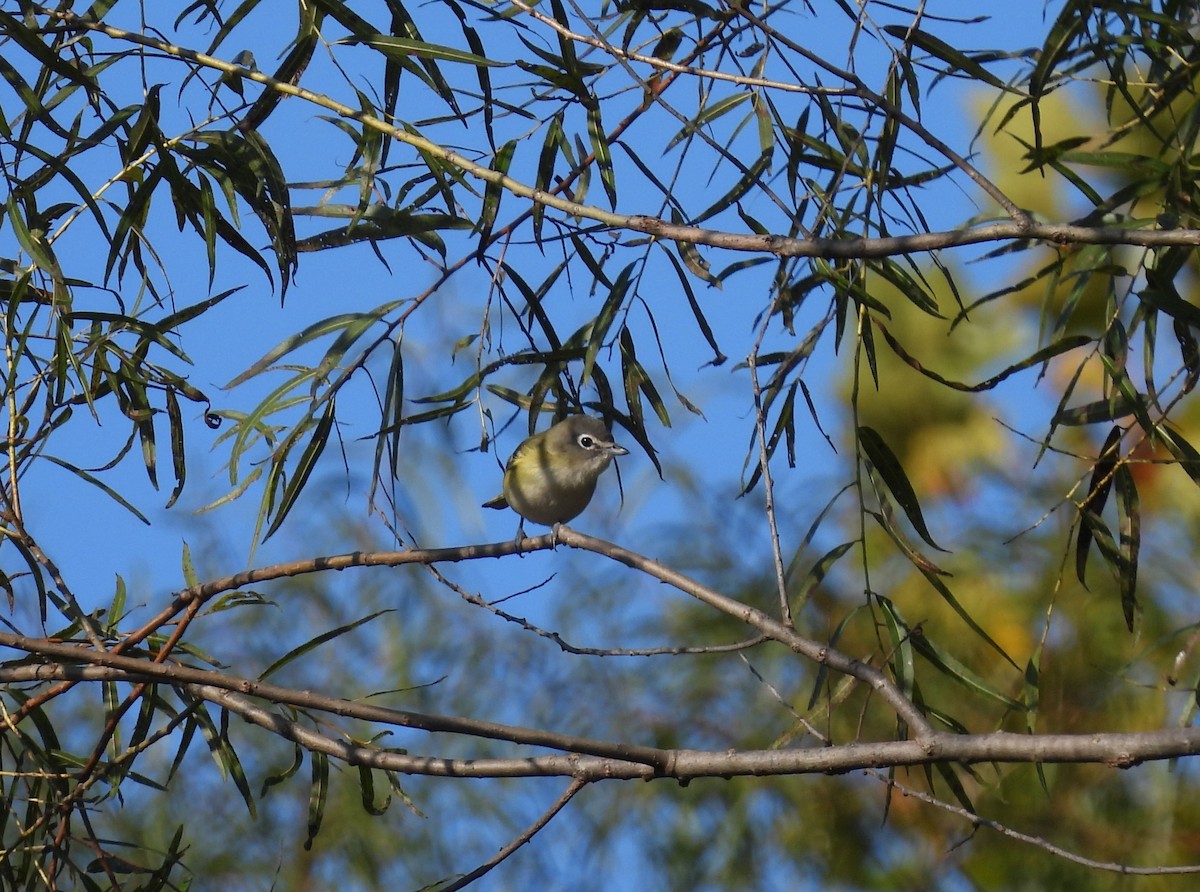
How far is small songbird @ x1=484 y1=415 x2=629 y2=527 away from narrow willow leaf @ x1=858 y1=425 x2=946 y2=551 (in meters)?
2.00

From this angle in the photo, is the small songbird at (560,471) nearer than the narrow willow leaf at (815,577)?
No

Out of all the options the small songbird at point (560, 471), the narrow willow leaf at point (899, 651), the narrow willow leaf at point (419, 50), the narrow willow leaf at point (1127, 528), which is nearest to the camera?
the narrow willow leaf at point (419, 50)

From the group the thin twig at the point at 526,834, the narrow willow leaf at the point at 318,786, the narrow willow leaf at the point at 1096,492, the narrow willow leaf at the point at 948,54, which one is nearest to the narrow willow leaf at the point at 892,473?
the narrow willow leaf at the point at 1096,492

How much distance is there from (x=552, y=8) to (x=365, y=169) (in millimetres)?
506

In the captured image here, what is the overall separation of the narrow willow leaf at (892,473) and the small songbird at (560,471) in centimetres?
200

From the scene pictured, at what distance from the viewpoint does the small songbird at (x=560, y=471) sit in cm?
457

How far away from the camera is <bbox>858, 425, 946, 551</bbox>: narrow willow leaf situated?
2.61m

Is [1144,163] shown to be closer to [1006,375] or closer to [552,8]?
[1006,375]

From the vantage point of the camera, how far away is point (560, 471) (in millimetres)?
4566

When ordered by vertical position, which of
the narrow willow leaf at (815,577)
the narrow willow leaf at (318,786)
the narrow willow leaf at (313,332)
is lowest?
the narrow willow leaf at (318,786)

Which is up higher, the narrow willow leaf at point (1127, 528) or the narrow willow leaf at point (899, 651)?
the narrow willow leaf at point (1127, 528)

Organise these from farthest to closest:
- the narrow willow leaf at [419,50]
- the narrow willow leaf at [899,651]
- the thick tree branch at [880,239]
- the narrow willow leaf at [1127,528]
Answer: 1. the narrow willow leaf at [1127,528]
2. the narrow willow leaf at [899,651]
3. the narrow willow leaf at [419,50]
4. the thick tree branch at [880,239]

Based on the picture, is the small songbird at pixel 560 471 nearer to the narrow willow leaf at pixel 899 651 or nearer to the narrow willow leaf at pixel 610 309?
the narrow willow leaf at pixel 610 309

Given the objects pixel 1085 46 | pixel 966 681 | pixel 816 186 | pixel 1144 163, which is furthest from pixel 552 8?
pixel 966 681
